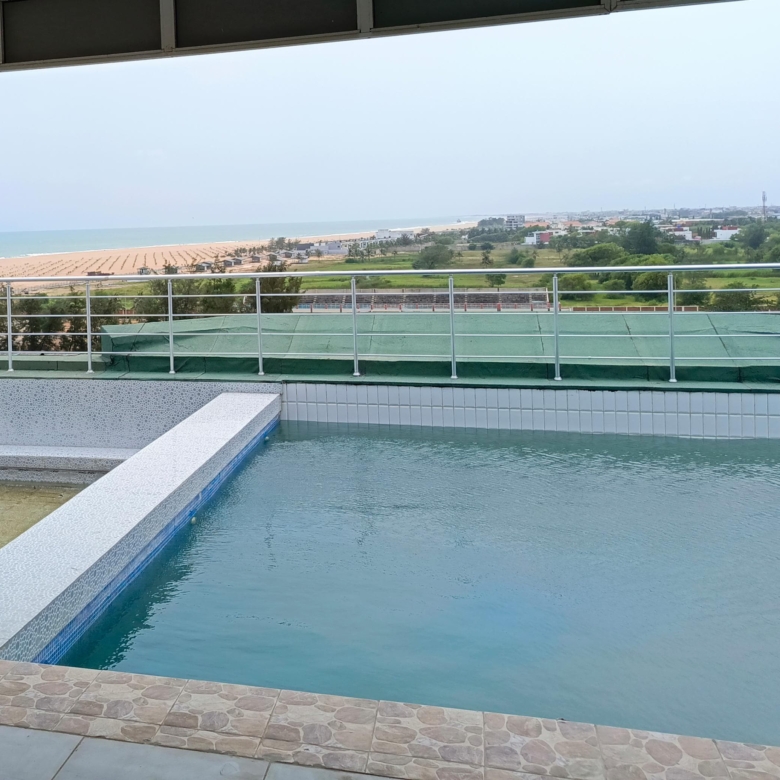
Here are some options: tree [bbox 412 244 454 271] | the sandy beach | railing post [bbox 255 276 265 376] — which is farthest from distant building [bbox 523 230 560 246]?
railing post [bbox 255 276 265 376]

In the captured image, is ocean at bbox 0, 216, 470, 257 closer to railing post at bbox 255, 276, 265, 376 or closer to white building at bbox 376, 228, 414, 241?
white building at bbox 376, 228, 414, 241

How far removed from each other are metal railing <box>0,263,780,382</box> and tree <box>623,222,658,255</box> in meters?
6.79

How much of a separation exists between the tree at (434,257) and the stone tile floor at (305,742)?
9430 millimetres

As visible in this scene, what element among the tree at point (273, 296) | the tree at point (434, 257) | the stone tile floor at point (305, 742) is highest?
the tree at point (434, 257)

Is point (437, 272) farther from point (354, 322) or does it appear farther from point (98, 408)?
point (98, 408)

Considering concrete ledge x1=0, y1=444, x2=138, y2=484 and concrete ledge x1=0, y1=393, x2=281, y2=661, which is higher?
concrete ledge x1=0, y1=393, x2=281, y2=661

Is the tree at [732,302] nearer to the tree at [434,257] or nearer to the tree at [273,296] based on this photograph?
the tree at [273,296]

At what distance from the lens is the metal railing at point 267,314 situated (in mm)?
5016

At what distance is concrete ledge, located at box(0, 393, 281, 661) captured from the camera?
2.20 meters

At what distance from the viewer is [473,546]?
3.04 meters

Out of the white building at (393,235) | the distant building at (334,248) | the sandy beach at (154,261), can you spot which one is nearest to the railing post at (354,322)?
the distant building at (334,248)

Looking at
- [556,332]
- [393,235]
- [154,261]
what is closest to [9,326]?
[556,332]

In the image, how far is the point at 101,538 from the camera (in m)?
2.70

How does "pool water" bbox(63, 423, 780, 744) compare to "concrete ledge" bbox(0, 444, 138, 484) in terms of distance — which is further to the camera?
"concrete ledge" bbox(0, 444, 138, 484)
